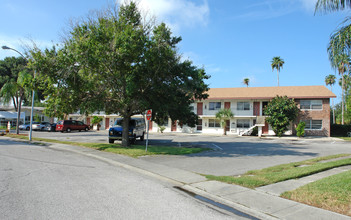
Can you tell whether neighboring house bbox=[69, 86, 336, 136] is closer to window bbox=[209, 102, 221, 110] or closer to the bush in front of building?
window bbox=[209, 102, 221, 110]

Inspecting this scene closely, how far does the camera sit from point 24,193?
19.7 feet

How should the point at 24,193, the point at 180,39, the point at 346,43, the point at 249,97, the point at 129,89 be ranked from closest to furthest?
1. the point at 24,193
2. the point at 346,43
3. the point at 129,89
4. the point at 180,39
5. the point at 249,97

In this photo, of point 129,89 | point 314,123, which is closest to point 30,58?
point 129,89

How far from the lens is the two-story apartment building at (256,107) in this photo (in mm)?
34031

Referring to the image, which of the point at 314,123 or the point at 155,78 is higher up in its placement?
the point at 155,78

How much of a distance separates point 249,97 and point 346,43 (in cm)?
2831

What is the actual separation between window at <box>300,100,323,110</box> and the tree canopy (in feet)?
79.4

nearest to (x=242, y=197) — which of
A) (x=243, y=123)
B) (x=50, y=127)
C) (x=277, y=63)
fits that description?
(x=243, y=123)

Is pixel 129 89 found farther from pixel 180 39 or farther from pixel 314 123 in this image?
pixel 314 123

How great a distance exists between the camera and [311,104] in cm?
3462

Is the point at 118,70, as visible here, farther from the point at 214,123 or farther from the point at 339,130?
the point at 339,130

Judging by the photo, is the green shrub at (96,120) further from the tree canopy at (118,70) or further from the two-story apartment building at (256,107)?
the tree canopy at (118,70)

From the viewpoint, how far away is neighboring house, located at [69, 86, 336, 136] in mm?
34031

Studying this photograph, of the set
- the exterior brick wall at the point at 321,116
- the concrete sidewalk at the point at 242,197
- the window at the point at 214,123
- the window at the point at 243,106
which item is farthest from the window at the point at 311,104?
the concrete sidewalk at the point at 242,197
